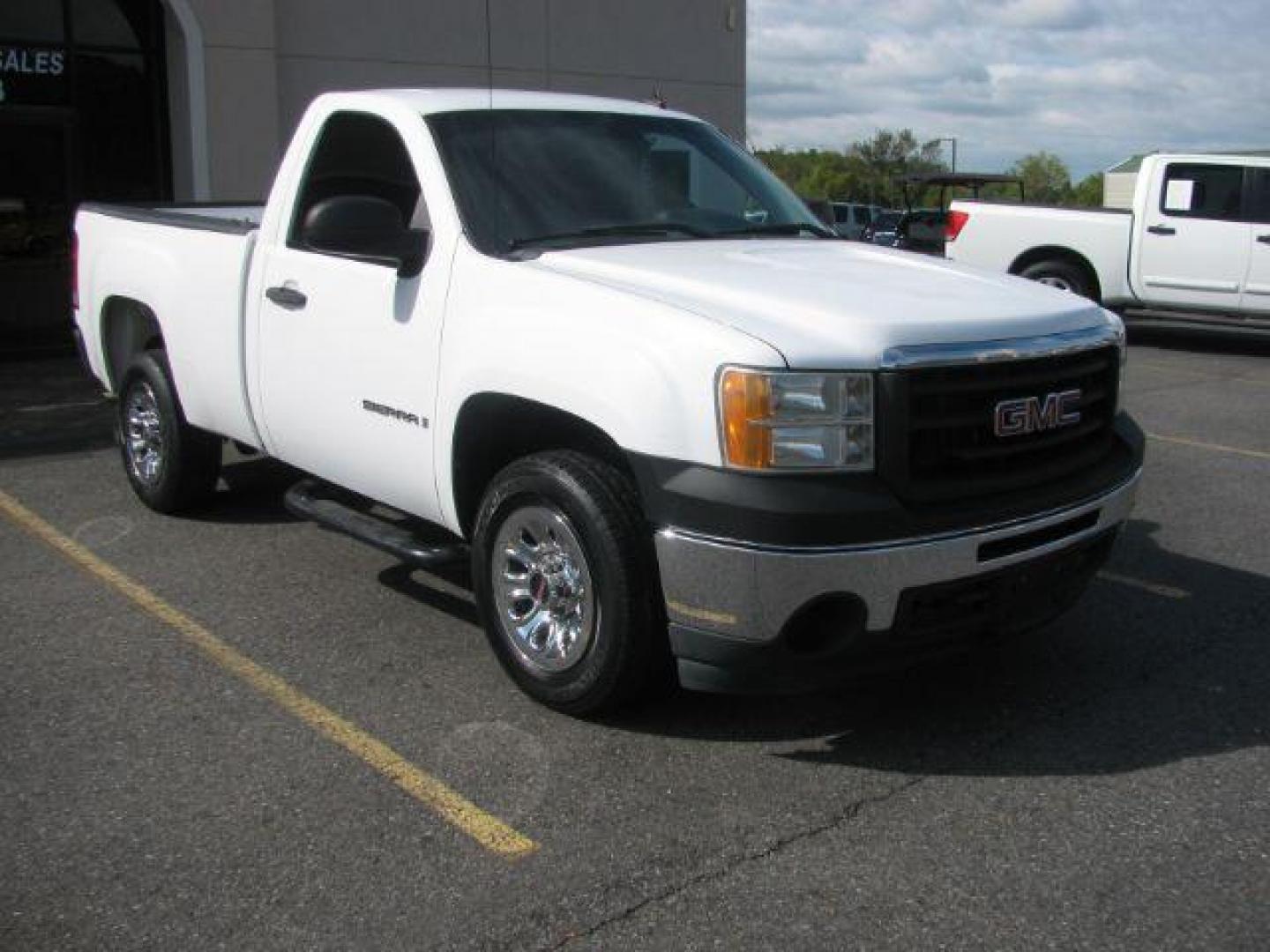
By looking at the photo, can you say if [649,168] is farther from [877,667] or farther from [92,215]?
[92,215]

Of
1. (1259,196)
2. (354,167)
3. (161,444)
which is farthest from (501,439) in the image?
(1259,196)

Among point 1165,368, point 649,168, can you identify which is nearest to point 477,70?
point 1165,368

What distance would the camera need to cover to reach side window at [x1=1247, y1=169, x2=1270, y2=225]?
552 inches

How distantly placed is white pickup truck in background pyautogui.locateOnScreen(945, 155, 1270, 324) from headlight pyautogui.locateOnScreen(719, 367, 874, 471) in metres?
11.8

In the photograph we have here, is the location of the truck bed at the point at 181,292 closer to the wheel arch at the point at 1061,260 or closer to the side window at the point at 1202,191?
the wheel arch at the point at 1061,260

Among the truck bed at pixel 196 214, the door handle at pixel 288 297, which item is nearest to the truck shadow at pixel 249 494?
the truck bed at pixel 196 214

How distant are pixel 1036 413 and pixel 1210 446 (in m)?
5.62

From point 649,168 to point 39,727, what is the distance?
294 centimetres

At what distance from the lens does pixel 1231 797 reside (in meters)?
3.73

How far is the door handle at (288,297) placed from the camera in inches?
200

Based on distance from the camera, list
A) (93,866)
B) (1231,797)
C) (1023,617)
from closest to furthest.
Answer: (93,866), (1231,797), (1023,617)

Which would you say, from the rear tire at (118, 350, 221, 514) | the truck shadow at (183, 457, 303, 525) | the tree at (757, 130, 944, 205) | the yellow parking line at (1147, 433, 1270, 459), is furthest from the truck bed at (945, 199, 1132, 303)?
the tree at (757, 130, 944, 205)

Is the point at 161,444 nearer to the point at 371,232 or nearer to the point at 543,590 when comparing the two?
the point at 371,232

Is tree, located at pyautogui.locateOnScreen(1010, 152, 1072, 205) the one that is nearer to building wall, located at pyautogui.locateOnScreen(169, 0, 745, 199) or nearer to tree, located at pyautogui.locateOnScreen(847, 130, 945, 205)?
tree, located at pyautogui.locateOnScreen(847, 130, 945, 205)
